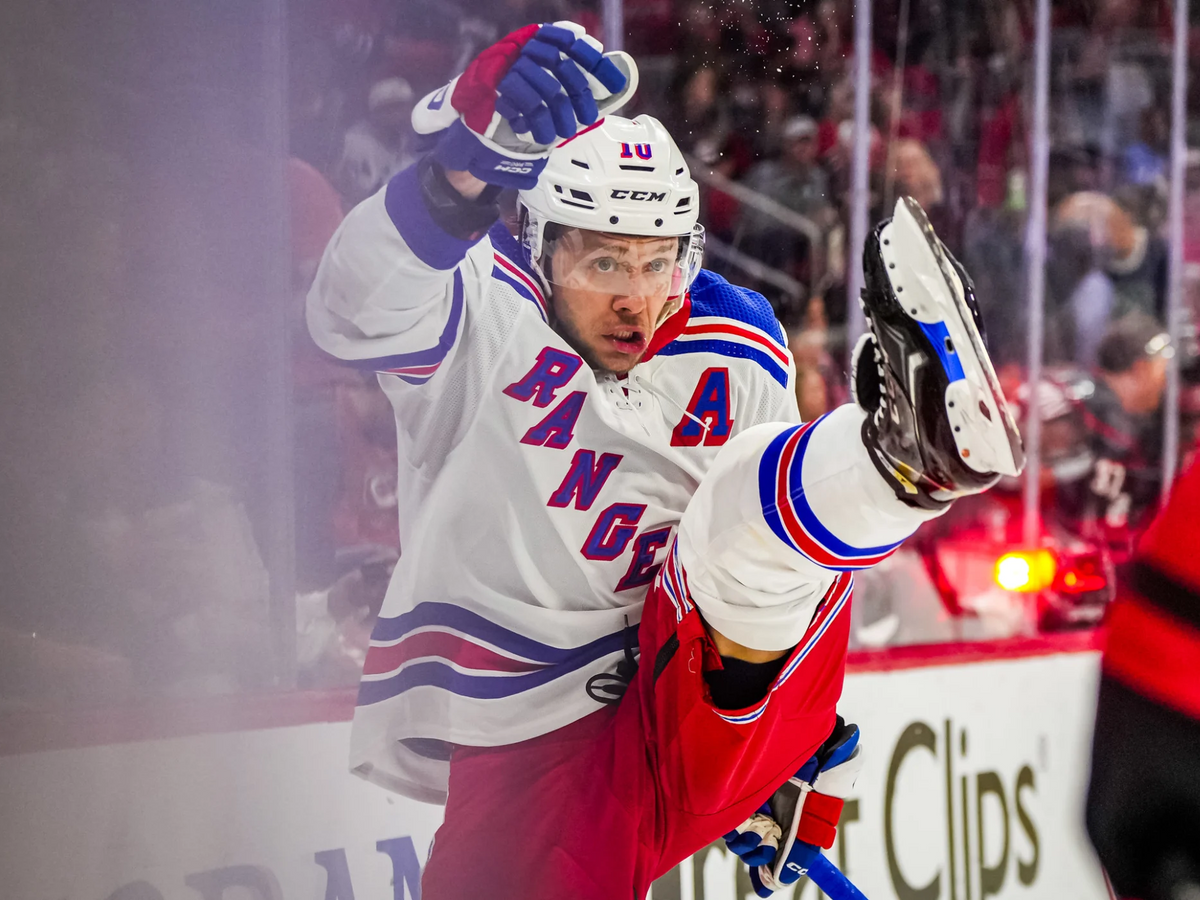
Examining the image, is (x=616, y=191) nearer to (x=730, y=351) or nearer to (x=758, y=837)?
(x=730, y=351)

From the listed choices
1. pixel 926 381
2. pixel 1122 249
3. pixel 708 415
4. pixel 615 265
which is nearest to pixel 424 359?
pixel 615 265

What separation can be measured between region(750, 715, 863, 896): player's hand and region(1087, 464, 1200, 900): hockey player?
0.68m

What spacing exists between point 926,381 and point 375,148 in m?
0.62

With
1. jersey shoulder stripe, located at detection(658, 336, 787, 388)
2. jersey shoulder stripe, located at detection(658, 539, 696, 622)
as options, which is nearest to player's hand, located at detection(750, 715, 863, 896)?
jersey shoulder stripe, located at detection(658, 539, 696, 622)

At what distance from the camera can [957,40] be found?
1.93m

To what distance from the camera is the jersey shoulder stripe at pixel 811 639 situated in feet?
4.46

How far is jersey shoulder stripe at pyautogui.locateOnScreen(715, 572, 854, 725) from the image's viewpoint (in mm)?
1359

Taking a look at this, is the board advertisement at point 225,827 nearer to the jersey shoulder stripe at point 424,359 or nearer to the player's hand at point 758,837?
the player's hand at point 758,837

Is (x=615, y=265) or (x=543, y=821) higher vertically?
(x=615, y=265)

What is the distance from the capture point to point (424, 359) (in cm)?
133

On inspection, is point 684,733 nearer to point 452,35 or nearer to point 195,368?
point 195,368

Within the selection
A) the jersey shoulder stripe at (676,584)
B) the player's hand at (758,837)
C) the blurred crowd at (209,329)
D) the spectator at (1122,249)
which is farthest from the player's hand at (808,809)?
the spectator at (1122,249)

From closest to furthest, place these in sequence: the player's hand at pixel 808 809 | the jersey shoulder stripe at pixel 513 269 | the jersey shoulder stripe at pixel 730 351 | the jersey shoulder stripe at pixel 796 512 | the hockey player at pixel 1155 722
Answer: the hockey player at pixel 1155 722, the jersey shoulder stripe at pixel 796 512, the jersey shoulder stripe at pixel 513 269, the jersey shoulder stripe at pixel 730 351, the player's hand at pixel 808 809

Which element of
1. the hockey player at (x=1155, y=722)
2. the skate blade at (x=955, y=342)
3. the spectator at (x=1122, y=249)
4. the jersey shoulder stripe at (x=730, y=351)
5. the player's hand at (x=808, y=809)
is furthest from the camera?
the spectator at (x=1122, y=249)
